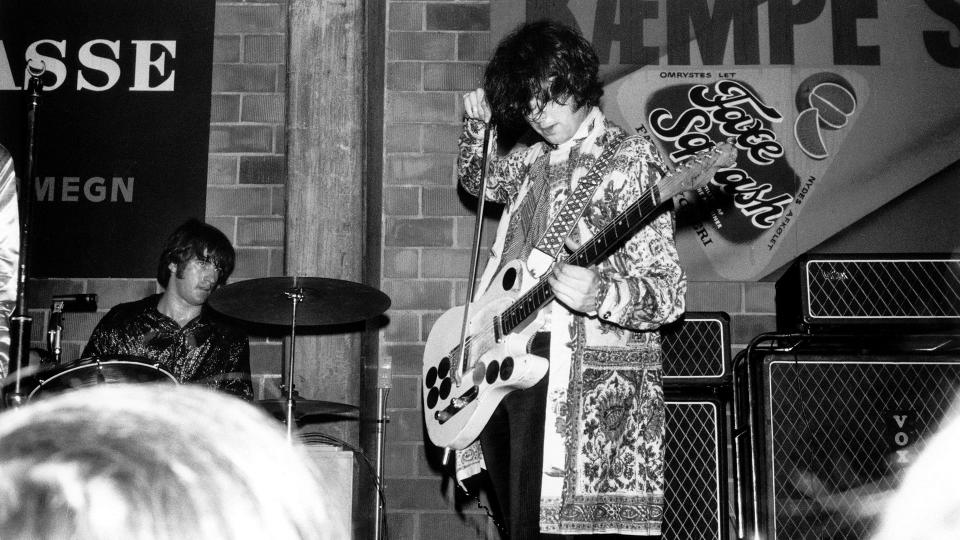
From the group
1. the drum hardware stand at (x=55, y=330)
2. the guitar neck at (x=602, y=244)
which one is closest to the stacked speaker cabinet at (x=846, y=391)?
the guitar neck at (x=602, y=244)

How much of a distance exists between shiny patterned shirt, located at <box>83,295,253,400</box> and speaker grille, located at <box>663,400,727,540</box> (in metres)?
1.72

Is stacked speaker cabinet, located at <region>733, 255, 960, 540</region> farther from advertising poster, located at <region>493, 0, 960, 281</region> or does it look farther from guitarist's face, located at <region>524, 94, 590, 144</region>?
guitarist's face, located at <region>524, 94, 590, 144</region>

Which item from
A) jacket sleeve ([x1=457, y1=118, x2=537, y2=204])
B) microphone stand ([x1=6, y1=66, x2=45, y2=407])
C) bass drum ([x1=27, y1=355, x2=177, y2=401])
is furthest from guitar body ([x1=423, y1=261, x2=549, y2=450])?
microphone stand ([x1=6, y1=66, x2=45, y2=407])

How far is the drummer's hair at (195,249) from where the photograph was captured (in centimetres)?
432

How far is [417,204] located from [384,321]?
53 cm

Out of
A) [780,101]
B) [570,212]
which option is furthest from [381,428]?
[780,101]

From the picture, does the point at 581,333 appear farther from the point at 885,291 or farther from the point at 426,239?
the point at 426,239

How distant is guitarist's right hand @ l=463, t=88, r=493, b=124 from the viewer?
2934 millimetres

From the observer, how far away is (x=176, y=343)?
168 inches

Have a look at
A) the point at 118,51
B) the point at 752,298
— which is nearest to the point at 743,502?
the point at 752,298

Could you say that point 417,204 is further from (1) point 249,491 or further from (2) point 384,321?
(1) point 249,491

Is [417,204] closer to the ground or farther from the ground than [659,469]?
farther from the ground

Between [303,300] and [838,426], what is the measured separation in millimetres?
1842

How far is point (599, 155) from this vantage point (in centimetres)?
257
